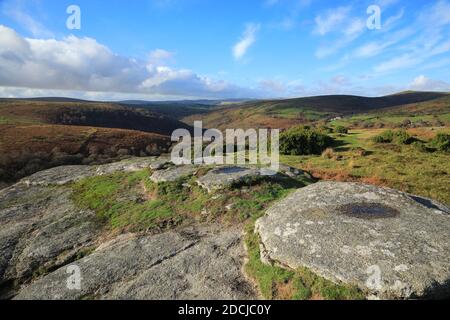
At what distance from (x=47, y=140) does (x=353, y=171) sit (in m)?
39.9

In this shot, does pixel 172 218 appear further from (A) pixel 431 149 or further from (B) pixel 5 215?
(A) pixel 431 149

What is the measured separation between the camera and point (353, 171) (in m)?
26.0

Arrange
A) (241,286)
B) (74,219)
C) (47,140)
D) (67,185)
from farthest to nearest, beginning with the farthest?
(47,140)
(67,185)
(74,219)
(241,286)

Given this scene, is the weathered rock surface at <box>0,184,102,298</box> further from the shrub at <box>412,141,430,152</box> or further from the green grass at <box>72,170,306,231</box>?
the shrub at <box>412,141,430,152</box>

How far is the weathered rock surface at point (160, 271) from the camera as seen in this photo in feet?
33.5

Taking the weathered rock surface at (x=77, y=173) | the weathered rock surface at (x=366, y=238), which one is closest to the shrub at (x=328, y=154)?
the weathered rock surface at (x=77, y=173)

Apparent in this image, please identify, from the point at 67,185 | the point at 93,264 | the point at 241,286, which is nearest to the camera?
the point at 241,286

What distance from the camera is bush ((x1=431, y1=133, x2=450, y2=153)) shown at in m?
33.9

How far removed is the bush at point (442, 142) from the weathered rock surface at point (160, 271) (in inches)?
1168

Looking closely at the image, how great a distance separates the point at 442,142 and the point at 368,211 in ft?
89.7

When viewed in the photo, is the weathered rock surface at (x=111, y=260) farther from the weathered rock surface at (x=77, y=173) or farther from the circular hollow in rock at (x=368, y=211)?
the weathered rock surface at (x=77, y=173)

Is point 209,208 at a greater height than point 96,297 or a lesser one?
greater

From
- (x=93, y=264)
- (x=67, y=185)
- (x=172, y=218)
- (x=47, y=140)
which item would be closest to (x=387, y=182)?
(x=172, y=218)

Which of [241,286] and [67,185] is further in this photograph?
[67,185]
